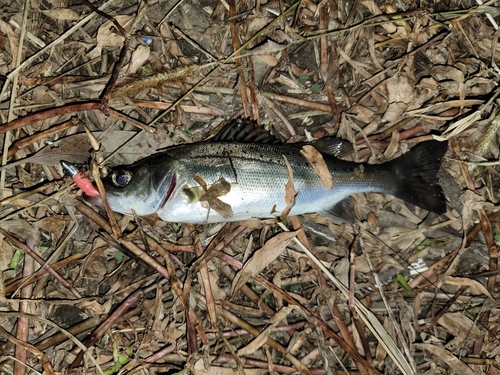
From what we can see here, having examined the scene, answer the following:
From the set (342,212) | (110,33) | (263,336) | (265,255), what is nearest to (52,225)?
(110,33)

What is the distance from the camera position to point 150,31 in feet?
11.9

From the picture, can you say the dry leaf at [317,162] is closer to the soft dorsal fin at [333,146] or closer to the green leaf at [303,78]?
the soft dorsal fin at [333,146]

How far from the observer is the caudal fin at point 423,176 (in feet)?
11.4

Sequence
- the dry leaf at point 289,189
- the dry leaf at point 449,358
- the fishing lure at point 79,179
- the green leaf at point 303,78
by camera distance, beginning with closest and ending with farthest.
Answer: the fishing lure at point 79,179
the dry leaf at point 289,189
the dry leaf at point 449,358
the green leaf at point 303,78

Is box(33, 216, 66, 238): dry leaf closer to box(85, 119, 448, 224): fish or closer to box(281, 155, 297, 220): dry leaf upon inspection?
box(85, 119, 448, 224): fish

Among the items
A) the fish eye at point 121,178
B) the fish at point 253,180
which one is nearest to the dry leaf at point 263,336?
the fish at point 253,180

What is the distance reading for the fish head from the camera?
3123 millimetres

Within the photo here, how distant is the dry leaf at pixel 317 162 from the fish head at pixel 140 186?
1015mm

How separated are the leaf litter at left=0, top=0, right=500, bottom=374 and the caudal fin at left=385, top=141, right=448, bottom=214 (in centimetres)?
14

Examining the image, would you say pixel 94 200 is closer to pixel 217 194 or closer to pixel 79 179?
pixel 79 179

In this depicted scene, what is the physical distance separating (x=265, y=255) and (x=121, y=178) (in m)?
1.25

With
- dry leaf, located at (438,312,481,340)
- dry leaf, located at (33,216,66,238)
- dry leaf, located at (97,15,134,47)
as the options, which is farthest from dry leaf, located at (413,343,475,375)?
dry leaf, located at (97,15,134,47)

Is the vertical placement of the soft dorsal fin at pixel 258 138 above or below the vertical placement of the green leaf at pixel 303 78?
below

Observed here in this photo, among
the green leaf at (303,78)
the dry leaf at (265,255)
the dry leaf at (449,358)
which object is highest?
the green leaf at (303,78)
